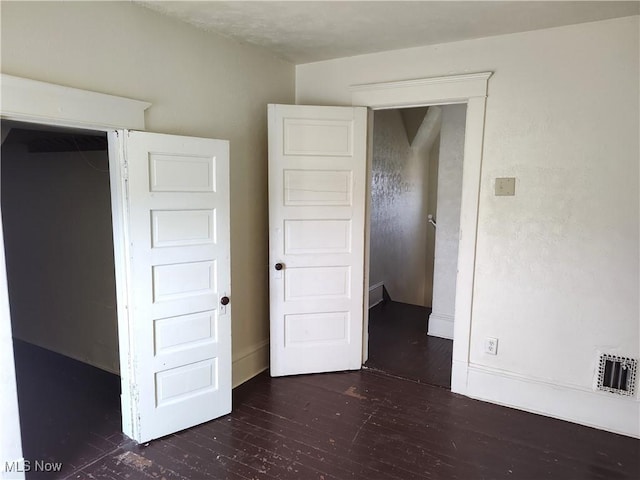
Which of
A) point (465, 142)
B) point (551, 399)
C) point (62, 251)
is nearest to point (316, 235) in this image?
point (465, 142)

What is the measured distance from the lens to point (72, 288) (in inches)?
141

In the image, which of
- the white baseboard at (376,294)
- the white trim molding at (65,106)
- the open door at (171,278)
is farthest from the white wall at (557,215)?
the white baseboard at (376,294)

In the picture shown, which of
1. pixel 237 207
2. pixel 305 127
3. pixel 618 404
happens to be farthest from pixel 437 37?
pixel 618 404

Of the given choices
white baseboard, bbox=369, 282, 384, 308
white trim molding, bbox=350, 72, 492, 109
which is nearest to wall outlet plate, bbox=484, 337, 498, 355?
white trim molding, bbox=350, 72, 492, 109

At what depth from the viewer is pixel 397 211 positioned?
5719mm

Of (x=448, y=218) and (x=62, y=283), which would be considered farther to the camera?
(x=448, y=218)

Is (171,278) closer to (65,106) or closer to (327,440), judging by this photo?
(65,106)

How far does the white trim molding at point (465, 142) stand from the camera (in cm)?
291

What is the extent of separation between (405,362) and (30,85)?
328 centimetres

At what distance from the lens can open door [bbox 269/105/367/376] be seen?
3199 mm

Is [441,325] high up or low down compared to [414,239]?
down

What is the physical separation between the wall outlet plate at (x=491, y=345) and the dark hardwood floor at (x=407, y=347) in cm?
46

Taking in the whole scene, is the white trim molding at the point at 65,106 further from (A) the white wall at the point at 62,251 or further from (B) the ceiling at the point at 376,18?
(A) the white wall at the point at 62,251

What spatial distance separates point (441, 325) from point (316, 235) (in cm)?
192
